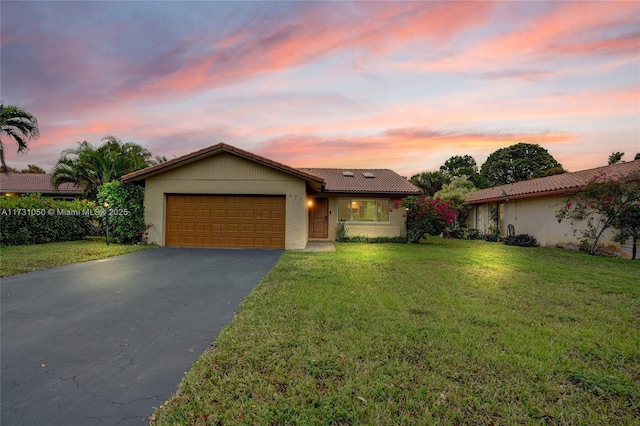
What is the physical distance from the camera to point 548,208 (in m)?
14.4

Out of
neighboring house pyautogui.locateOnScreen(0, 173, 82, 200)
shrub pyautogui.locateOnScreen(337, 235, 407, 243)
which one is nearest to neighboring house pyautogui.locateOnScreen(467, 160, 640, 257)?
shrub pyautogui.locateOnScreen(337, 235, 407, 243)

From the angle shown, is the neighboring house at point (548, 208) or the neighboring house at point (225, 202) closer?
the neighboring house at point (225, 202)

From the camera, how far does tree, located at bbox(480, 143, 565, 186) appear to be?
38.8 meters

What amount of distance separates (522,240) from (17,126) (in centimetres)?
2284

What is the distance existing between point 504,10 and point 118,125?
18.0 metres

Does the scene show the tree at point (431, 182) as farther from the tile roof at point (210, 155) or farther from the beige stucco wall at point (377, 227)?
the tile roof at point (210, 155)

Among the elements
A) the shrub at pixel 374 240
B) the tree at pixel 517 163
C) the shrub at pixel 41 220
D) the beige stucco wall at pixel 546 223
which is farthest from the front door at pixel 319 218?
the tree at pixel 517 163

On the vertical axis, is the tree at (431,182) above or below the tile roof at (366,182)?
above

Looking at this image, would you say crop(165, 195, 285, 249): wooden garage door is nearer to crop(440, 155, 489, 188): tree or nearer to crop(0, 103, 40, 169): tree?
crop(0, 103, 40, 169): tree

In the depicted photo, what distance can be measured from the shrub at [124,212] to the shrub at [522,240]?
17306 millimetres

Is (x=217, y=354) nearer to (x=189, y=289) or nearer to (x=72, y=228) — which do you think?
(x=189, y=289)

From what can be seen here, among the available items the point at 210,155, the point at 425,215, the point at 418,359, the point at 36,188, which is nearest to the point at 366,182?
the point at 425,215

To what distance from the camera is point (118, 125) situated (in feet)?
53.0

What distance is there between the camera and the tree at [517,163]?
127ft
